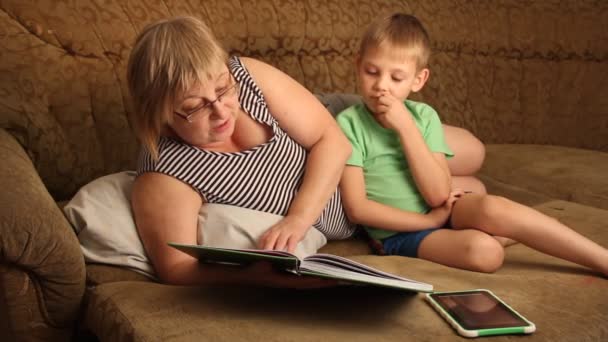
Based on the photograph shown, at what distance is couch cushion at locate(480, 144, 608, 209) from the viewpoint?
6.97 feet

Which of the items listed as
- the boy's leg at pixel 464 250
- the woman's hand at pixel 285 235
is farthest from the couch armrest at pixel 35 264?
the boy's leg at pixel 464 250

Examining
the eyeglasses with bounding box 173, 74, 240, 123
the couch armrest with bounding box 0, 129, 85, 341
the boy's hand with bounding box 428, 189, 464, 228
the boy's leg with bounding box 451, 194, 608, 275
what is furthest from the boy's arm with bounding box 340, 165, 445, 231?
the couch armrest with bounding box 0, 129, 85, 341

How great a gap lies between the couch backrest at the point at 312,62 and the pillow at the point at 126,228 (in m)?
0.29

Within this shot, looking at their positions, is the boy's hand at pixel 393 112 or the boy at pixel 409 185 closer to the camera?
the boy at pixel 409 185

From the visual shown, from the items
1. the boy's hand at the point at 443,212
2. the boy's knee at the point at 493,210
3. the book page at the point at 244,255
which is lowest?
the book page at the point at 244,255

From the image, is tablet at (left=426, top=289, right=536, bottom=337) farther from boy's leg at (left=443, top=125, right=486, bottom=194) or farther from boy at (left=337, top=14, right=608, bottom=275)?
boy's leg at (left=443, top=125, right=486, bottom=194)

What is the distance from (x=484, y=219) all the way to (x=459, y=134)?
53cm

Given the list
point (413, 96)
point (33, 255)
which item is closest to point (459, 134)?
point (413, 96)

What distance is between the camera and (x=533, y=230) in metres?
1.52

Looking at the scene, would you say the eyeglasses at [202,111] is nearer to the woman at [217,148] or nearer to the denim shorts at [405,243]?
the woman at [217,148]

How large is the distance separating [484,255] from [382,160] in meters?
0.40

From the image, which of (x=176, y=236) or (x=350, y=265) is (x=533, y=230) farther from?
(x=176, y=236)

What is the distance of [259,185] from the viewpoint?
59.7 inches

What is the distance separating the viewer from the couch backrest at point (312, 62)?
170 centimetres
